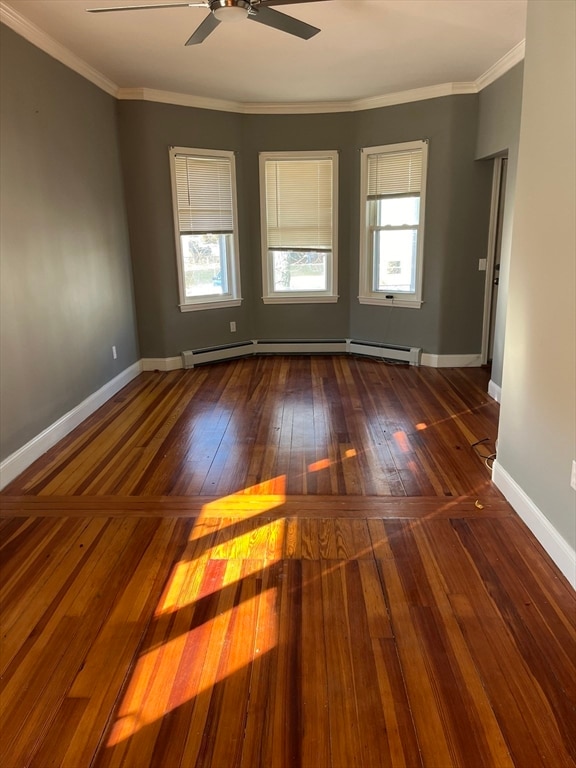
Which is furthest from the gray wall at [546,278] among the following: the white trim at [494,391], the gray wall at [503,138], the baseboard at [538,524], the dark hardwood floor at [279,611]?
the white trim at [494,391]

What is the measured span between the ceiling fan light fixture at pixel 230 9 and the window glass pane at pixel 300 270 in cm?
361

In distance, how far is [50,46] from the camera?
12.4 feet

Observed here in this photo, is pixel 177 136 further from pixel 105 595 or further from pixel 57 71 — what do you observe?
pixel 105 595

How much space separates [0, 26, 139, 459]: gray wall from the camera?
334cm

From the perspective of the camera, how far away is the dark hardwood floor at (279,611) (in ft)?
5.18

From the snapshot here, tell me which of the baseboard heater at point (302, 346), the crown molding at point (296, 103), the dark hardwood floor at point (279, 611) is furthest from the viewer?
the baseboard heater at point (302, 346)

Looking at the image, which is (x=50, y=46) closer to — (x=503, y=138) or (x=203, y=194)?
(x=203, y=194)

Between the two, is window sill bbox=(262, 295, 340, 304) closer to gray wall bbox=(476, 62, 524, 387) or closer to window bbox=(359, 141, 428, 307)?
window bbox=(359, 141, 428, 307)

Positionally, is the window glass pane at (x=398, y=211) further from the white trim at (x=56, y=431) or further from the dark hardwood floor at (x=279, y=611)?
the white trim at (x=56, y=431)

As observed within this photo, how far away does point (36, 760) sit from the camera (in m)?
1.51

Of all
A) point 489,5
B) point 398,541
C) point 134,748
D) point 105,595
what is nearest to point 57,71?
point 489,5

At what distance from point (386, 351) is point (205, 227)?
250cm

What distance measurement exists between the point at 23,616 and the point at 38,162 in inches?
118

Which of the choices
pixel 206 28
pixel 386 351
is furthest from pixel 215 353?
pixel 206 28
